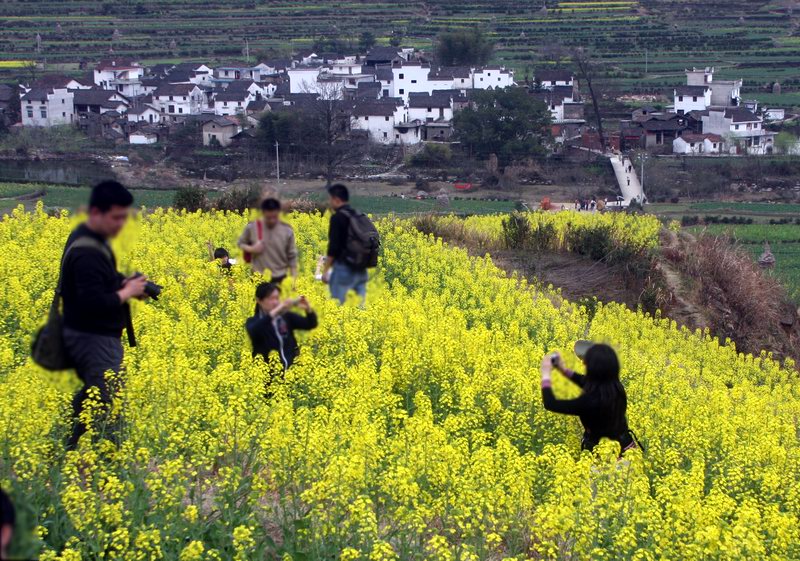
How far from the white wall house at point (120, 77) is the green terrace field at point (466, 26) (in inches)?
298

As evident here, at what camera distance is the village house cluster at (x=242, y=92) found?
59.8 meters

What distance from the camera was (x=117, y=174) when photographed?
4972 centimetres

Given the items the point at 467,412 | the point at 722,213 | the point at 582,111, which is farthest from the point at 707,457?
the point at 582,111

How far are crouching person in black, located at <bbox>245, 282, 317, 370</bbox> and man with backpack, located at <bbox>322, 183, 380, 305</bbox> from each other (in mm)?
254

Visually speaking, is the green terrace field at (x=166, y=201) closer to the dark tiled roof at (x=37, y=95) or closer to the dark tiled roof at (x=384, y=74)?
the dark tiled roof at (x=37, y=95)

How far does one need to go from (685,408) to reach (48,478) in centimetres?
546

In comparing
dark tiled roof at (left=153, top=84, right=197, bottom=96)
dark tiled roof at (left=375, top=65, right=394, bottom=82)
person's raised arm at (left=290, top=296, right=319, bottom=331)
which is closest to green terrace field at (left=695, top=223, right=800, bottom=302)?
person's raised arm at (left=290, top=296, right=319, bottom=331)

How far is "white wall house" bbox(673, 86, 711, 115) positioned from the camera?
226 ft

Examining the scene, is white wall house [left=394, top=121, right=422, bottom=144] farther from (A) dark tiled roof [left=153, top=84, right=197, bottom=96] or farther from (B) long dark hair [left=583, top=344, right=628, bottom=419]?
(B) long dark hair [left=583, top=344, right=628, bottom=419]

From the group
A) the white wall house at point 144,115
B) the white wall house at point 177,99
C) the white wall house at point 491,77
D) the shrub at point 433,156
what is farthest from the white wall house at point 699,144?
the white wall house at point 144,115

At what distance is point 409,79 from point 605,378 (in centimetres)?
6420

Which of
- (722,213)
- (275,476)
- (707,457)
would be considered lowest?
(722,213)

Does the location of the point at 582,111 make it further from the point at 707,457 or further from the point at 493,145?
the point at 707,457

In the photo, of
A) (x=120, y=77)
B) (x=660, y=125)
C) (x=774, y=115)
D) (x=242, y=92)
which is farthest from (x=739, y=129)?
(x=120, y=77)
